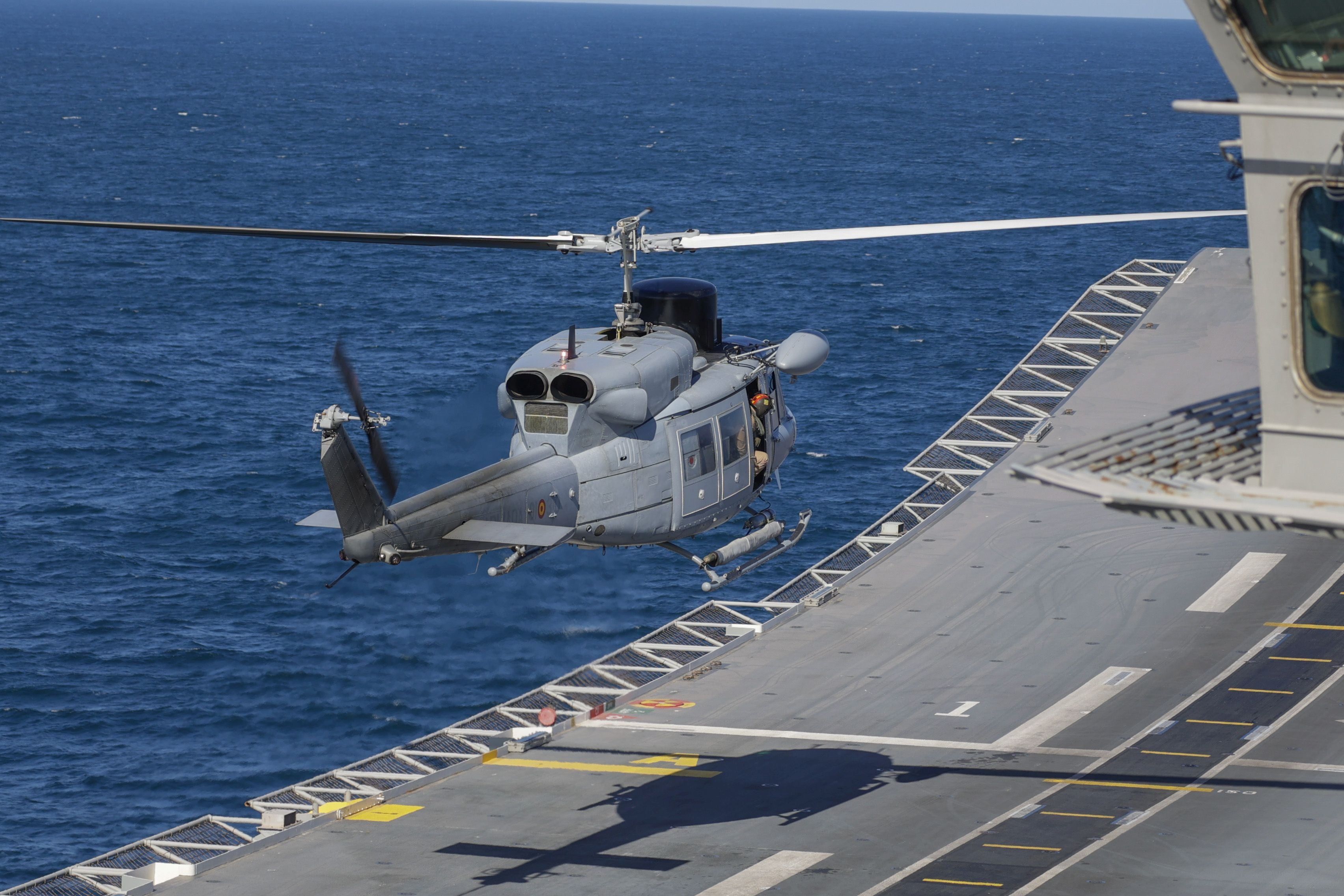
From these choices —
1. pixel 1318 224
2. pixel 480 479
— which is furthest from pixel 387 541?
pixel 1318 224

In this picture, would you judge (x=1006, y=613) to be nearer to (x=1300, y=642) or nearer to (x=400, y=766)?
(x=1300, y=642)

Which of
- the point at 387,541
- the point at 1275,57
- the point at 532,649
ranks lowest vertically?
the point at 532,649

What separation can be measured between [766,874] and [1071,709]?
527 inches

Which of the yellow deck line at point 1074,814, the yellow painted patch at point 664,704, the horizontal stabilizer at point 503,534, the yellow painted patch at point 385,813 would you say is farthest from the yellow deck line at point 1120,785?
the horizontal stabilizer at point 503,534

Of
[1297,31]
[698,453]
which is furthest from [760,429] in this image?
[1297,31]

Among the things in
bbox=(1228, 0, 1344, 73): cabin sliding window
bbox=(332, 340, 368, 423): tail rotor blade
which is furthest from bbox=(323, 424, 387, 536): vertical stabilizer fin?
bbox=(1228, 0, 1344, 73): cabin sliding window

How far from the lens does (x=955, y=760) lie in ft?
154

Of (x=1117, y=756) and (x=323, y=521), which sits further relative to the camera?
(x=1117, y=756)

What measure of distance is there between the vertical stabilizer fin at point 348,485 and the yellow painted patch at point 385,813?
660 inches

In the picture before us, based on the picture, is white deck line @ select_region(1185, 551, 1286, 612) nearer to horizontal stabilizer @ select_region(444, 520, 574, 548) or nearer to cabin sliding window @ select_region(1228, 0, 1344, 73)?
horizontal stabilizer @ select_region(444, 520, 574, 548)

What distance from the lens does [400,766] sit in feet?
164

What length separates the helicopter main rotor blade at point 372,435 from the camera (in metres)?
28.3

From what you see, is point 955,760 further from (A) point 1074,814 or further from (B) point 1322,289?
(B) point 1322,289

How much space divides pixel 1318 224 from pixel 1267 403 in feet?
9.52
